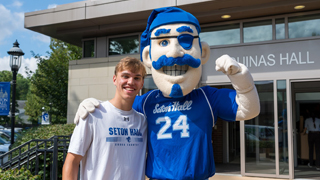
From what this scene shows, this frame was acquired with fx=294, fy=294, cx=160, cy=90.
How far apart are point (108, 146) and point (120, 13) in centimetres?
634

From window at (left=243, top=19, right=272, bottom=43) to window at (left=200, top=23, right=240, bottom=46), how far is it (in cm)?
22

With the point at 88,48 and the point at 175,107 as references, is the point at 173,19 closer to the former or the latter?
the point at 175,107

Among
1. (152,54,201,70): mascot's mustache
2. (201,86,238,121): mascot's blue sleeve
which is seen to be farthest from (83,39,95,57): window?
(201,86,238,121): mascot's blue sleeve

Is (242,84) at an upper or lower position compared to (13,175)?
upper

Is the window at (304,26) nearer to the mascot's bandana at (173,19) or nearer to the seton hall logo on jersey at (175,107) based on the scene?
the mascot's bandana at (173,19)

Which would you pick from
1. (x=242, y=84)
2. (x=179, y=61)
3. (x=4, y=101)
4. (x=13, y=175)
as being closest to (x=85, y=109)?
(x=179, y=61)

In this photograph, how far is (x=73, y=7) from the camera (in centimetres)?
883

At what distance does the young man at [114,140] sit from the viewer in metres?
2.47

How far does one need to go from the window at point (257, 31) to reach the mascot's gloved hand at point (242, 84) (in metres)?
6.01

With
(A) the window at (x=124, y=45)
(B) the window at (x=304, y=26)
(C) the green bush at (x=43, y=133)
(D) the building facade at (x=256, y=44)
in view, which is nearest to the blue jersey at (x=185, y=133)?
(D) the building facade at (x=256, y=44)

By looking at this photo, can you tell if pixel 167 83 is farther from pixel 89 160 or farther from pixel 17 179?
pixel 17 179

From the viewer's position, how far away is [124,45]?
9.84 meters

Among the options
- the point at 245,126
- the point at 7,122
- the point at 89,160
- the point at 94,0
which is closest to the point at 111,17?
the point at 94,0

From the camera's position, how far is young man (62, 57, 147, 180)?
2.47 m
